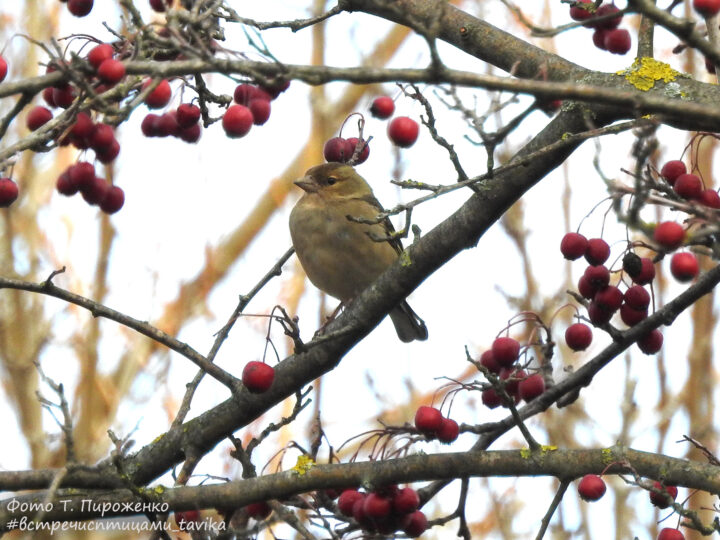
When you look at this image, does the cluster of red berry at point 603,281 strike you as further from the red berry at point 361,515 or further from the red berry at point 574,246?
the red berry at point 361,515

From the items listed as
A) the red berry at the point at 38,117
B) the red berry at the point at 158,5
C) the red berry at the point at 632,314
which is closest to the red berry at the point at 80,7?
the red berry at the point at 158,5

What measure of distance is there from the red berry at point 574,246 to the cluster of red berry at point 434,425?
0.72 meters

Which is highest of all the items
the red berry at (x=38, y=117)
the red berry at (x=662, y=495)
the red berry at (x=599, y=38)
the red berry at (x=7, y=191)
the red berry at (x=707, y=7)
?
the red berry at (x=599, y=38)

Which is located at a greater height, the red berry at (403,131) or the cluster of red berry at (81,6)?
the cluster of red berry at (81,6)

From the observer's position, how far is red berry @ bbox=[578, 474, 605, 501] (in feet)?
10.9

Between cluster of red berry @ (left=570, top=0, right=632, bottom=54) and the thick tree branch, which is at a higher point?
cluster of red berry @ (left=570, top=0, right=632, bottom=54)

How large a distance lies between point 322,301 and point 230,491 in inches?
184

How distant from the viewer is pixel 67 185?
356cm

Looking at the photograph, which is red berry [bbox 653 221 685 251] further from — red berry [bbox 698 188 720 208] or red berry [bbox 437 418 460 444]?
red berry [bbox 437 418 460 444]

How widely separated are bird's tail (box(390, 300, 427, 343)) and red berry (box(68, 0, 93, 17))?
312 cm

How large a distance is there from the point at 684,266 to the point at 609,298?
2.88 feet

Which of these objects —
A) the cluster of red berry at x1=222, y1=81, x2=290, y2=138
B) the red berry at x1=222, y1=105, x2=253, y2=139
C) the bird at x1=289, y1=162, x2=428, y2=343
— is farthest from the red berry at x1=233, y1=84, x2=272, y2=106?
the bird at x1=289, y1=162, x2=428, y2=343

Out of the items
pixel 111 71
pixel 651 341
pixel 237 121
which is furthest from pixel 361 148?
pixel 111 71

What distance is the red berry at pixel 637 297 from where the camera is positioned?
353cm
